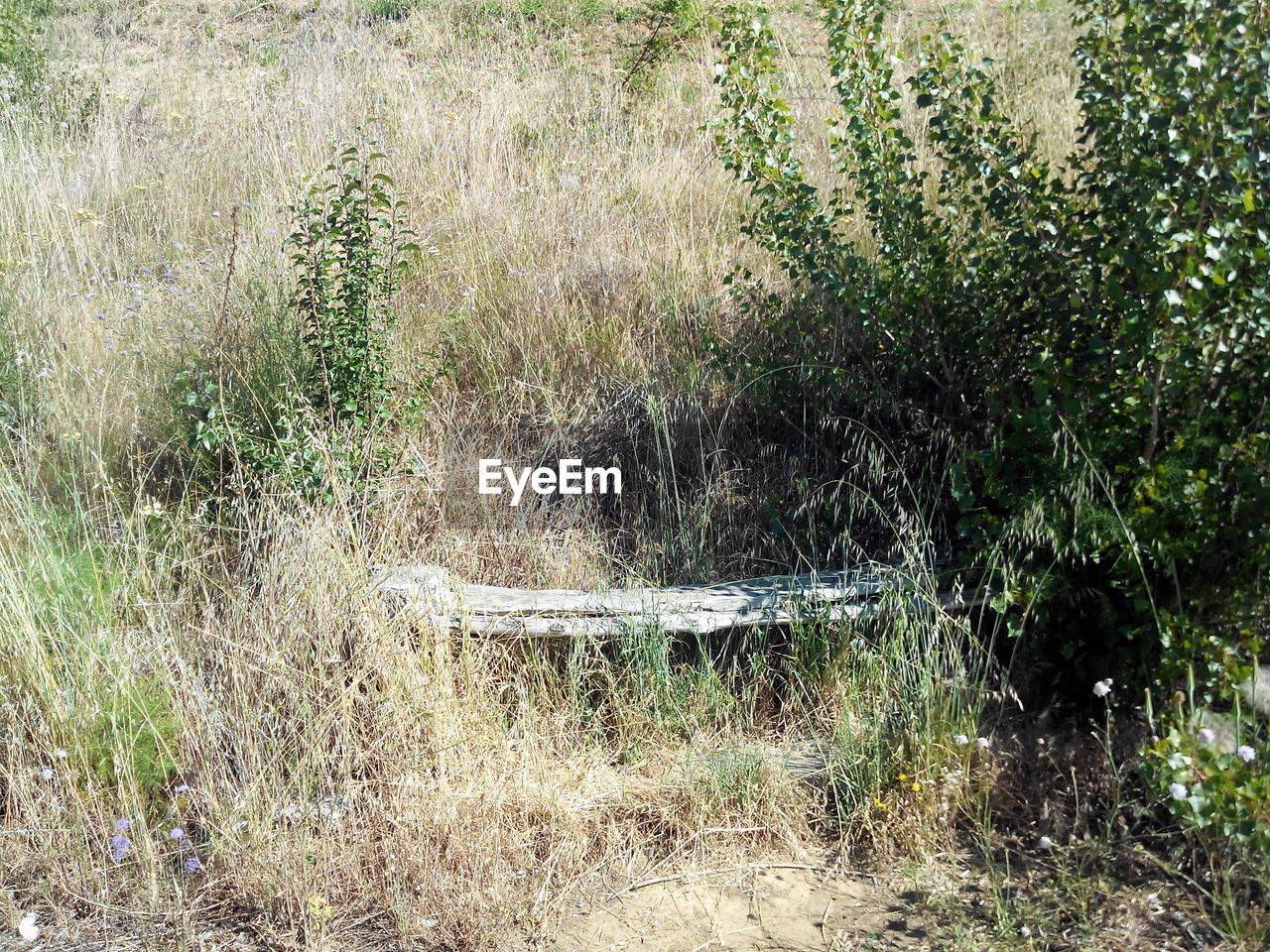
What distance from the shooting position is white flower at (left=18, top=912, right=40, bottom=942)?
9.89 feet

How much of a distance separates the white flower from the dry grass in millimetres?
109

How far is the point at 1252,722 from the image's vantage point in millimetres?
3195

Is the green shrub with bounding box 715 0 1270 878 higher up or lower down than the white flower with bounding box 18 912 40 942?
higher up

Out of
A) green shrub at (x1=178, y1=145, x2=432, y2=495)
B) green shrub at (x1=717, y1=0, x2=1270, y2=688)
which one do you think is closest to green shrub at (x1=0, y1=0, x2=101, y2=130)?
green shrub at (x1=178, y1=145, x2=432, y2=495)

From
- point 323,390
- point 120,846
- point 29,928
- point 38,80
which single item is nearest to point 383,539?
point 323,390

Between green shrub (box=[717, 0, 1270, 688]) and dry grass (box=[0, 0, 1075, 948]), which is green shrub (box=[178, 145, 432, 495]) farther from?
green shrub (box=[717, 0, 1270, 688])

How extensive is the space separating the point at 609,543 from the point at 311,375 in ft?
4.66

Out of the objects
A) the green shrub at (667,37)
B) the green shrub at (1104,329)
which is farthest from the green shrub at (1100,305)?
the green shrub at (667,37)

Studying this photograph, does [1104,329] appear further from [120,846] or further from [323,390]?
[120,846]

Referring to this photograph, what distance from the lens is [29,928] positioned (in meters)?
3.03

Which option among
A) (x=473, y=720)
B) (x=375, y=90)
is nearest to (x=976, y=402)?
(x=473, y=720)

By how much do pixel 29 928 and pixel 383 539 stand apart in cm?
159

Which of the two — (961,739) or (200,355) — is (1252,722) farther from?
(200,355)

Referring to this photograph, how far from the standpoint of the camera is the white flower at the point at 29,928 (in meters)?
3.02
